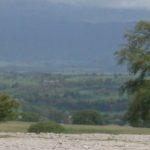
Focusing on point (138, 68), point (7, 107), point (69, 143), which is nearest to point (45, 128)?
point (7, 107)

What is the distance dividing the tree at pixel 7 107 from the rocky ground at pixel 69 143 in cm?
802

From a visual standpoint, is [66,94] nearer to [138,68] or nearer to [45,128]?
[138,68]

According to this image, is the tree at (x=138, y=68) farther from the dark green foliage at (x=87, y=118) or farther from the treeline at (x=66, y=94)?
the treeline at (x=66, y=94)

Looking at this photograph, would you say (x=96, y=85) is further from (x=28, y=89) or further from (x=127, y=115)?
(x=127, y=115)

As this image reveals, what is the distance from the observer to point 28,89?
10950 cm

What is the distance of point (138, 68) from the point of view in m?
33.5

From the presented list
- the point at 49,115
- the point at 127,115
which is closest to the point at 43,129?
the point at 127,115

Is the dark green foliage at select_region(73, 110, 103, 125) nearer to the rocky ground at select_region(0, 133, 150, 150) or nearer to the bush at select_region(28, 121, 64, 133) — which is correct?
the bush at select_region(28, 121, 64, 133)

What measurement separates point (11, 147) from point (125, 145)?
2.87 meters

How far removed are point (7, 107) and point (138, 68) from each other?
281 inches

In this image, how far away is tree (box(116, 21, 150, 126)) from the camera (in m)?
33.2

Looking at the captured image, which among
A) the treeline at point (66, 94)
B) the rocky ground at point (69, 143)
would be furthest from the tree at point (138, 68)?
the treeline at point (66, 94)

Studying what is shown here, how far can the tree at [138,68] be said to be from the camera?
3316 cm

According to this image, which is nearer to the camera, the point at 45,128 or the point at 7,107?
the point at 45,128
